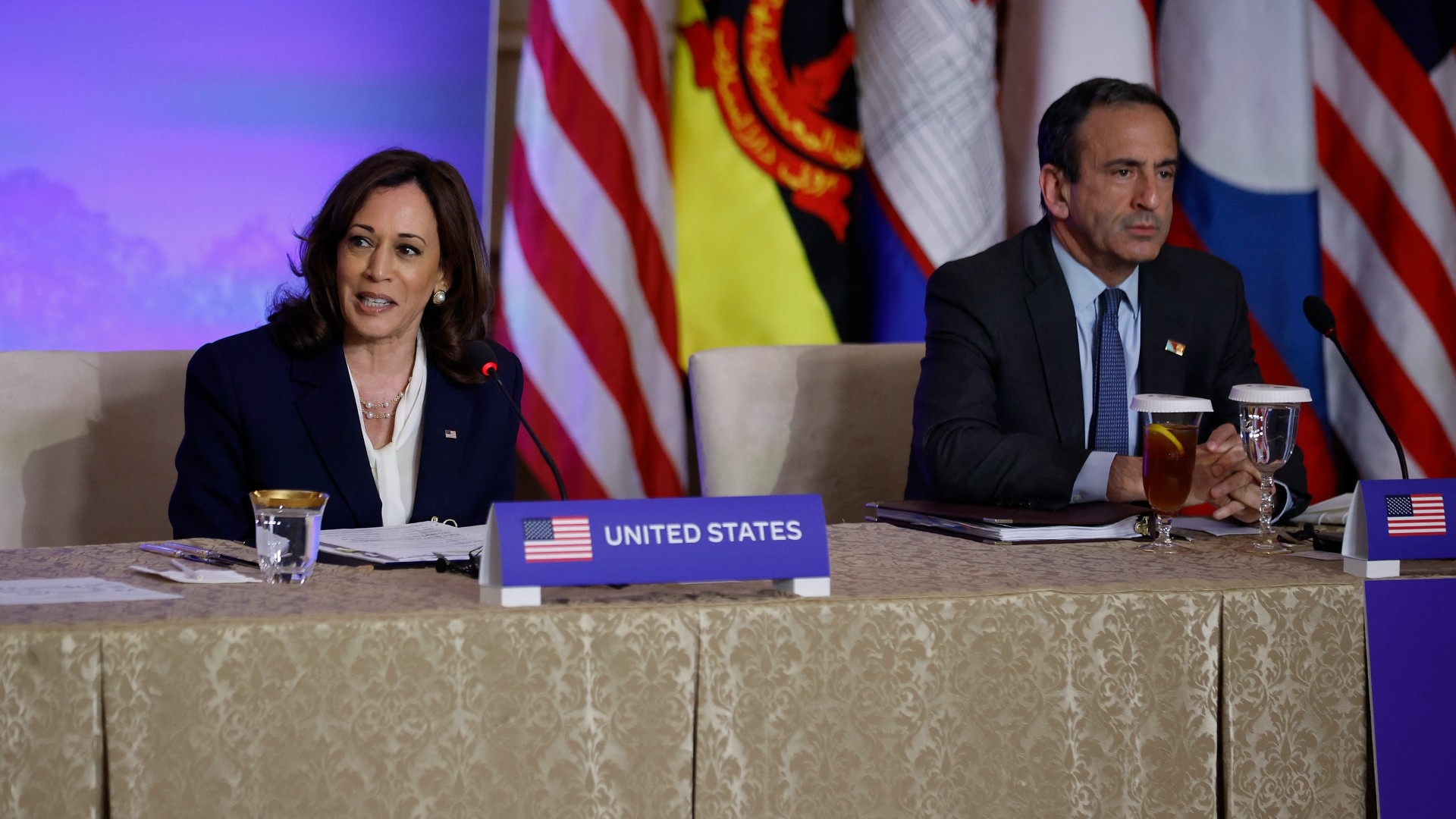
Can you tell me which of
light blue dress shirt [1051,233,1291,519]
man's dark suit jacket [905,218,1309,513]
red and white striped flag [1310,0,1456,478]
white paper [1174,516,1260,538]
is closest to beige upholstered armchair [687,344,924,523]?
man's dark suit jacket [905,218,1309,513]

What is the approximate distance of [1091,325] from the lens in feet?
7.75

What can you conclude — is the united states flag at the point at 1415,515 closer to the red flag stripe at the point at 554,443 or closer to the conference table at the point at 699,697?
the conference table at the point at 699,697

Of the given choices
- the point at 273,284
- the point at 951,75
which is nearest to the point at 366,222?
the point at 273,284

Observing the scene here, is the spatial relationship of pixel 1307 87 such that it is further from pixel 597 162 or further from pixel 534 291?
pixel 534 291

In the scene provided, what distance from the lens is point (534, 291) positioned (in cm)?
284

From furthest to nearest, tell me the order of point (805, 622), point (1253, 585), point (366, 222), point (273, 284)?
1. point (273, 284)
2. point (366, 222)
3. point (1253, 585)
4. point (805, 622)

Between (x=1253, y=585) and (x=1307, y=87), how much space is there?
6.85 feet

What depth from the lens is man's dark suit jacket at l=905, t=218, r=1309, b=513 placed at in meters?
2.06

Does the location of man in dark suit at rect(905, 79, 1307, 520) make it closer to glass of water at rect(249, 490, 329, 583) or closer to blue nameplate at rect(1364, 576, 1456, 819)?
blue nameplate at rect(1364, 576, 1456, 819)

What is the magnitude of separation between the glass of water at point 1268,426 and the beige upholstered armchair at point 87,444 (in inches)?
68.0

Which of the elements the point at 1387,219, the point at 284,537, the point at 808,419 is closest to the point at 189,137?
the point at 808,419

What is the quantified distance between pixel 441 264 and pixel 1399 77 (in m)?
2.38

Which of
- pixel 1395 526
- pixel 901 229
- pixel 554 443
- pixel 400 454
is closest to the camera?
pixel 1395 526

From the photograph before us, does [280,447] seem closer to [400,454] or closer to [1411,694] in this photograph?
[400,454]
